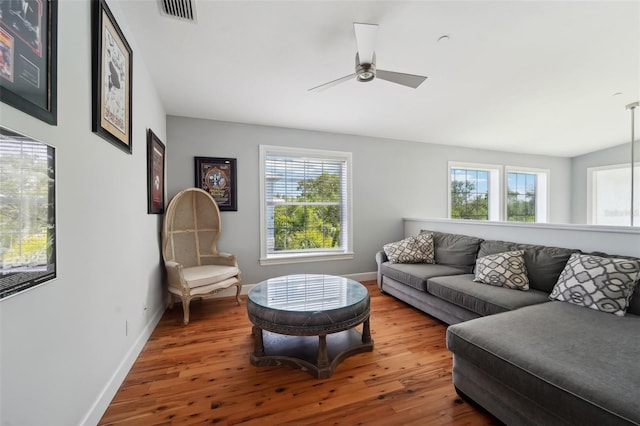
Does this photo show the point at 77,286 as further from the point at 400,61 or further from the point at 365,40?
the point at 400,61

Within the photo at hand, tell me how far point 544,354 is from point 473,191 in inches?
175

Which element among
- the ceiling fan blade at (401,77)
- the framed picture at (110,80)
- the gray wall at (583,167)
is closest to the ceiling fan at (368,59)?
the ceiling fan blade at (401,77)

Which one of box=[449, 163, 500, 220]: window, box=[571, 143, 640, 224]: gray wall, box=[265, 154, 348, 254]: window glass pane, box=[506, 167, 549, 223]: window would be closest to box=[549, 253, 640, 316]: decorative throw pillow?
box=[265, 154, 348, 254]: window glass pane

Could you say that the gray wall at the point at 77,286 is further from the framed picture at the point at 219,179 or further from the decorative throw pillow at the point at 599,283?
the decorative throw pillow at the point at 599,283

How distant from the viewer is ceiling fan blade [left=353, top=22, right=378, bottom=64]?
67.4 inches

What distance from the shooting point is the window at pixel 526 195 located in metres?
5.36

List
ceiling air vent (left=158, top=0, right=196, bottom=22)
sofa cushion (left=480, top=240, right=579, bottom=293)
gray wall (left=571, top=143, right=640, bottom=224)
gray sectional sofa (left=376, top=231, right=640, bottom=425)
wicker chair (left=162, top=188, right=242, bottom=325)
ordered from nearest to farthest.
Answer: gray sectional sofa (left=376, top=231, right=640, bottom=425), ceiling air vent (left=158, top=0, right=196, bottom=22), sofa cushion (left=480, top=240, right=579, bottom=293), wicker chair (left=162, top=188, right=242, bottom=325), gray wall (left=571, top=143, right=640, bottom=224)

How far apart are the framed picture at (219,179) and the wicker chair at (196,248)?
153 mm

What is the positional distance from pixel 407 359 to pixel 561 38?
2806 mm

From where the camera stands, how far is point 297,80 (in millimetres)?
2590

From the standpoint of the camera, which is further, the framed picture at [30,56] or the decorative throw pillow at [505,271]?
the decorative throw pillow at [505,271]

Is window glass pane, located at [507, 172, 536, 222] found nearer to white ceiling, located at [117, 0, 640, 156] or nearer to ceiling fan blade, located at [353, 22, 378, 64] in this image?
white ceiling, located at [117, 0, 640, 156]

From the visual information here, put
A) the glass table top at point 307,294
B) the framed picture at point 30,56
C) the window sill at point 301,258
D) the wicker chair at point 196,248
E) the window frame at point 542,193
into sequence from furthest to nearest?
the window frame at point 542,193 → the window sill at point 301,258 → the wicker chair at point 196,248 → the glass table top at point 307,294 → the framed picture at point 30,56

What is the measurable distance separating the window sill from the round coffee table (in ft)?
4.22
